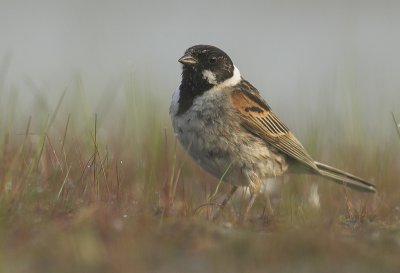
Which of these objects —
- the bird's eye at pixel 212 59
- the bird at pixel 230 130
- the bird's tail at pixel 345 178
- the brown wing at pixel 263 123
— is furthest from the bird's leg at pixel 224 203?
the bird's eye at pixel 212 59

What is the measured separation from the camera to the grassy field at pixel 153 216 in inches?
194

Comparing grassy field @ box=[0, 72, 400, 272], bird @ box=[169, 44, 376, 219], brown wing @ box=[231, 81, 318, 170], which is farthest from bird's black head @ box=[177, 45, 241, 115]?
grassy field @ box=[0, 72, 400, 272]

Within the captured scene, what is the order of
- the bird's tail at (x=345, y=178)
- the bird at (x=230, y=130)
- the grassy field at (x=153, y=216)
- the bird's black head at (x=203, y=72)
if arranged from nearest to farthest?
the grassy field at (x=153, y=216) → the bird at (x=230, y=130) → the bird's black head at (x=203, y=72) → the bird's tail at (x=345, y=178)

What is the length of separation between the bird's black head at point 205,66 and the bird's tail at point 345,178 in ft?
4.27

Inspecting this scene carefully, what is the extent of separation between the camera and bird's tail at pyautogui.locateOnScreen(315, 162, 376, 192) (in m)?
8.60

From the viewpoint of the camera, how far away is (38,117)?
9000mm

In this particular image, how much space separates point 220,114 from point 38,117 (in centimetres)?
198

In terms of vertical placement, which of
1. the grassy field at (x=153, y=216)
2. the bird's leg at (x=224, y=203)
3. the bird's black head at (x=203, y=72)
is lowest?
the bird's leg at (x=224, y=203)

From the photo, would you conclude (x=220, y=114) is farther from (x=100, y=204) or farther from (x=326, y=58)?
(x=326, y=58)

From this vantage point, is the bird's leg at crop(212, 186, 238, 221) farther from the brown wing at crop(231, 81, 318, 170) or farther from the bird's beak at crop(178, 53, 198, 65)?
the bird's beak at crop(178, 53, 198, 65)

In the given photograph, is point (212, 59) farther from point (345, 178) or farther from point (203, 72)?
point (345, 178)

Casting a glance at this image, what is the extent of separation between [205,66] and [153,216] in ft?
8.37

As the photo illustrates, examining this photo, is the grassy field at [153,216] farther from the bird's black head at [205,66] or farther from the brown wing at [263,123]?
the bird's black head at [205,66]

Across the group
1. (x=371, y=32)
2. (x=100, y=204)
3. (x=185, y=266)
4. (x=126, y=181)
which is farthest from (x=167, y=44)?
(x=185, y=266)
